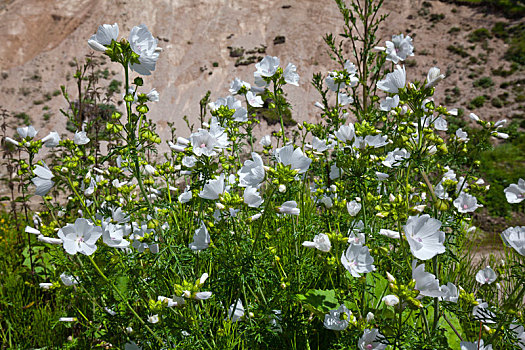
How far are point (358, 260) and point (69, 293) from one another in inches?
63.8

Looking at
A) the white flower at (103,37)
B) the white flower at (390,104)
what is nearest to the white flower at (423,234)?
the white flower at (390,104)

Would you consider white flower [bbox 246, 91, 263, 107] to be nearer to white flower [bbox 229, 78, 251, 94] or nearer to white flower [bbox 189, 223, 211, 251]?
white flower [bbox 229, 78, 251, 94]

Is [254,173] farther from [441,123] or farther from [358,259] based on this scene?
[441,123]

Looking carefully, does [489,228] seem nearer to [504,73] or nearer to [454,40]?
[504,73]

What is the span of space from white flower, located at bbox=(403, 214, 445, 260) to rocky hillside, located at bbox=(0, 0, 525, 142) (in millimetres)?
12043

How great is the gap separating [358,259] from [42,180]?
1.61 meters

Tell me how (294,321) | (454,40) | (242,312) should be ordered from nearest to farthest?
(294,321)
(242,312)
(454,40)

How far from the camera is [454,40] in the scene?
642 inches

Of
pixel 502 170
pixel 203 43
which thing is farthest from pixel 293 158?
pixel 203 43

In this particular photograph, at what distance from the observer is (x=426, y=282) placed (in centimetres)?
125

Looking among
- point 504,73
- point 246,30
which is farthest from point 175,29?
point 504,73

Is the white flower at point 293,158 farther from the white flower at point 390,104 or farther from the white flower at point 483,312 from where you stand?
the white flower at point 390,104

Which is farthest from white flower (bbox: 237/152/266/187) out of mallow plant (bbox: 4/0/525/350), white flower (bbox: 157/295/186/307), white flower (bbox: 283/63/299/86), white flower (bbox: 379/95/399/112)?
white flower (bbox: 379/95/399/112)

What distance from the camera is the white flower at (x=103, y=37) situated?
1.53 m
